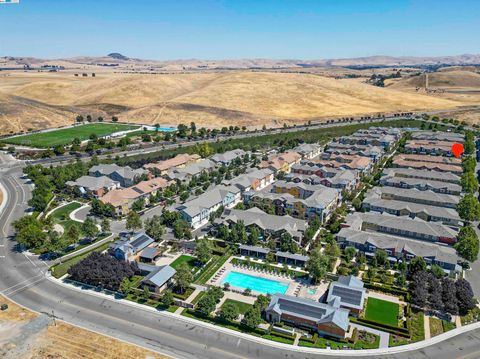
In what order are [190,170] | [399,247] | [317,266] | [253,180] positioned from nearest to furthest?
[317,266] < [399,247] < [253,180] < [190,170]

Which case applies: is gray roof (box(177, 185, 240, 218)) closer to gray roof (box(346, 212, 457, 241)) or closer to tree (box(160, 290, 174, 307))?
tree (box(160, 290, 174, 307))

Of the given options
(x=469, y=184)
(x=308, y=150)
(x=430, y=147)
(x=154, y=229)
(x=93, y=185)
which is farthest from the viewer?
(x=308, y=150)

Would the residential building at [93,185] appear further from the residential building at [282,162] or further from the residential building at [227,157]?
the residential building at [282,162]

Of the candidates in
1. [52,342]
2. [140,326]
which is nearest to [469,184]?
[140,326]

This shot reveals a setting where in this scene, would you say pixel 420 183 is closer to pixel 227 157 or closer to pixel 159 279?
pixel 227 157

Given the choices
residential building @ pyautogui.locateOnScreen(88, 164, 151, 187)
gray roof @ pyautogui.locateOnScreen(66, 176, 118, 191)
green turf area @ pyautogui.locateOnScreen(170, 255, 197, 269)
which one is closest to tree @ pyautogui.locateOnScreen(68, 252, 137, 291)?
green turf area @ pyautogui.locateOnScreen(170, 255, 197, 269)
